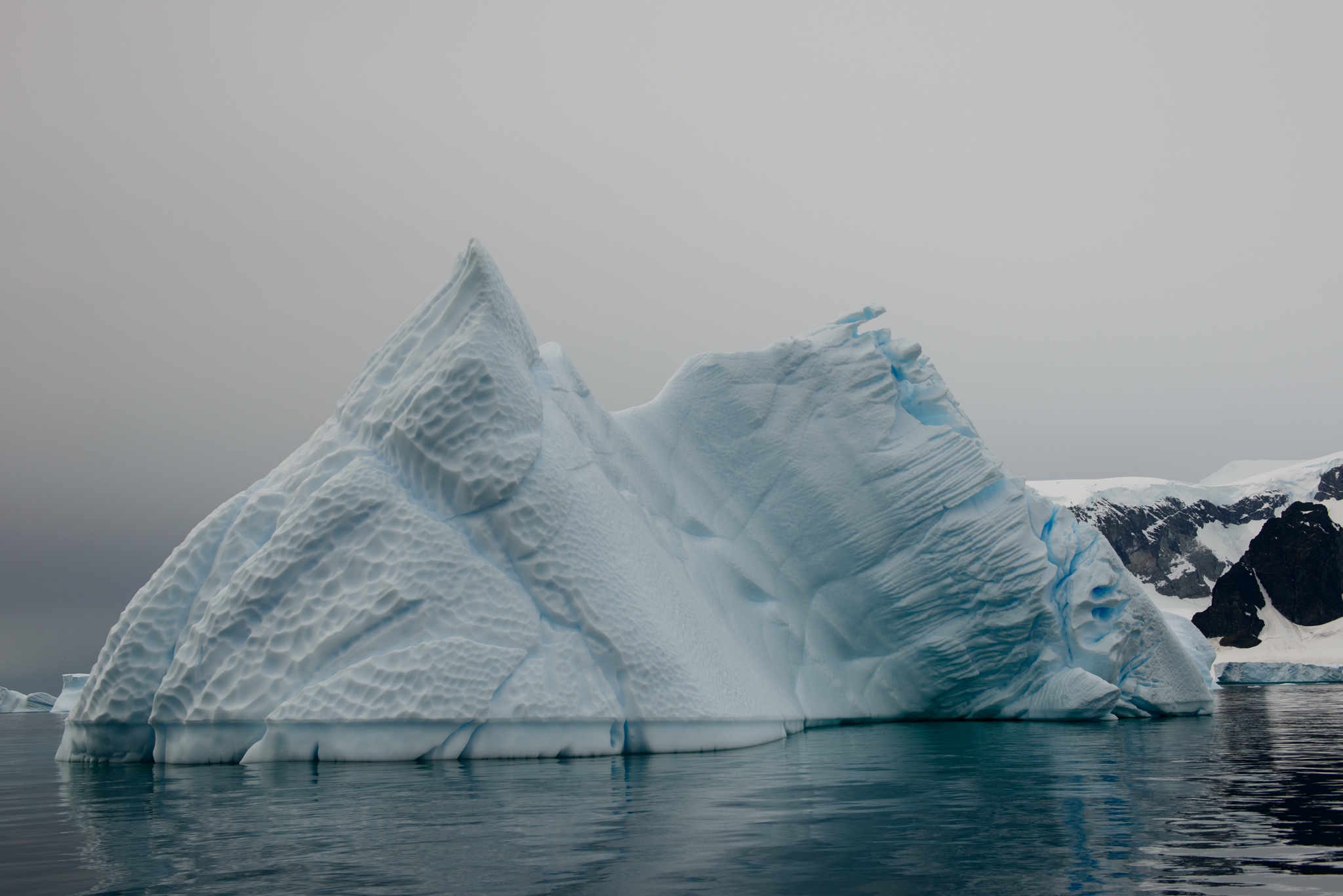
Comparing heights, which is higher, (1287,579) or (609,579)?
(609,579)

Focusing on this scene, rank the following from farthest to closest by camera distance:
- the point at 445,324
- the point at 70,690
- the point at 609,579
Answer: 1. the point at 70,690
2. the point at 445,324
3. the point at 609,579

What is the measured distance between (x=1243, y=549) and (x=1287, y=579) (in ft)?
36.8

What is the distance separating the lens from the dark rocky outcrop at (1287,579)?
220 ft

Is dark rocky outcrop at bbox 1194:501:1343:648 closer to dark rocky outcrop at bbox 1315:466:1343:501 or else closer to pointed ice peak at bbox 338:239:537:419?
dark rocky outcrop at bbox 1315:466:1343:501

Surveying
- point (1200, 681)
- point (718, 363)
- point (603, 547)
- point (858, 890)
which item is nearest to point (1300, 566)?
point (1200, 681)

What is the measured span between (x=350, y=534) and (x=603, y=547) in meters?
2.25

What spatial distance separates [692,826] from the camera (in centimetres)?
430

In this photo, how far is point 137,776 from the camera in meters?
7.16

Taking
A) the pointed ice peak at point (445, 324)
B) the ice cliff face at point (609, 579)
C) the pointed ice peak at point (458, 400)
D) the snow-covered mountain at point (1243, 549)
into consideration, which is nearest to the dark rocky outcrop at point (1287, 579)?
the snow-covered mountain at point (1243, 549)

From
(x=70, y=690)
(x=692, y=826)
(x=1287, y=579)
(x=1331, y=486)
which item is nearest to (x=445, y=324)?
(x=692, y=826)

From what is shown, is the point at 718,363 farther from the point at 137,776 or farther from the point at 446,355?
the point at 137,776

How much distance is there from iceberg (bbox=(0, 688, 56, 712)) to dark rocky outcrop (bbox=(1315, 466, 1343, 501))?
8740 centimetres

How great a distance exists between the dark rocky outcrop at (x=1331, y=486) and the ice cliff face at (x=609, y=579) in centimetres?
7778

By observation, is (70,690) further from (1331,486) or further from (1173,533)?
(1331,486)
